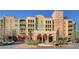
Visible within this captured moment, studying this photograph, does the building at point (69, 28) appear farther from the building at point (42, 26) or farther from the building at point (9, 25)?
the building at point (9, 25)

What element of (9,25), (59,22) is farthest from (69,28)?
(9,25)

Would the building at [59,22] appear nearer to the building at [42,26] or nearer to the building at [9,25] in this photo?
the building at [42,26]

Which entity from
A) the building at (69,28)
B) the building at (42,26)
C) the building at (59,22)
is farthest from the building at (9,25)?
the building at (69,28)

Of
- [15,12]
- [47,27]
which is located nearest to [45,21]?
→ [47,27]

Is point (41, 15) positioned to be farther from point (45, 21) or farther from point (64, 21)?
point (64, 21)

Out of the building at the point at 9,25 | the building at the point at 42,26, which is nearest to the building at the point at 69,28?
the building at the point at 42,26

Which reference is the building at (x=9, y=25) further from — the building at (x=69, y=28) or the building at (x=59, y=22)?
the building at (x=69, y=28)

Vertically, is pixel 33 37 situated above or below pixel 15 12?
below

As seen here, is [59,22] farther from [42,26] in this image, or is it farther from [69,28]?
[42,26]

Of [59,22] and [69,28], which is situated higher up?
[59,22]

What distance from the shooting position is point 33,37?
130 inches

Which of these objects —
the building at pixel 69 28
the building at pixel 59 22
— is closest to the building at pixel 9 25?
the building at pixel 59 22
